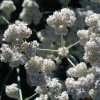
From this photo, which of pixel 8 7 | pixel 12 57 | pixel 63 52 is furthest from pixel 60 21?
pixel 8 7

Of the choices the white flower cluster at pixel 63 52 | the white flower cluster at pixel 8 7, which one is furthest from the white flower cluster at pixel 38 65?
the white flower cluster at pixel 8 7

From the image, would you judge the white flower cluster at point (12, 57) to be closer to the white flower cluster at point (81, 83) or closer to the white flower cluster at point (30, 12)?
the white flower cluster at point (81, 83)

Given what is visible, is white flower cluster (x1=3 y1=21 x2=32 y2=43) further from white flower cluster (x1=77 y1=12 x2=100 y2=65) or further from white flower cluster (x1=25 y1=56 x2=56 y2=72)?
white flower cluster (x1=77 y1=12 x2=100 y2=65)

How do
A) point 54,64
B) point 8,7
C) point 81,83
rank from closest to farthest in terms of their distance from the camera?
point 81,83 < point 54,64 < point 8,7

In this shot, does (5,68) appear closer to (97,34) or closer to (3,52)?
(3,52)

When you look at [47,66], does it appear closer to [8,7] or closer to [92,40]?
[92,40]

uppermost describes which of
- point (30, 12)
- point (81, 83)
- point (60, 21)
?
point (30, 12)

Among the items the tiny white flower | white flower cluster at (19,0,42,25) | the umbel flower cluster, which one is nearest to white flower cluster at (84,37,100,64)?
the umbel flower cluster

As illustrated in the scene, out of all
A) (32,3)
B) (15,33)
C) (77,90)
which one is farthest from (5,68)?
(77,90)
